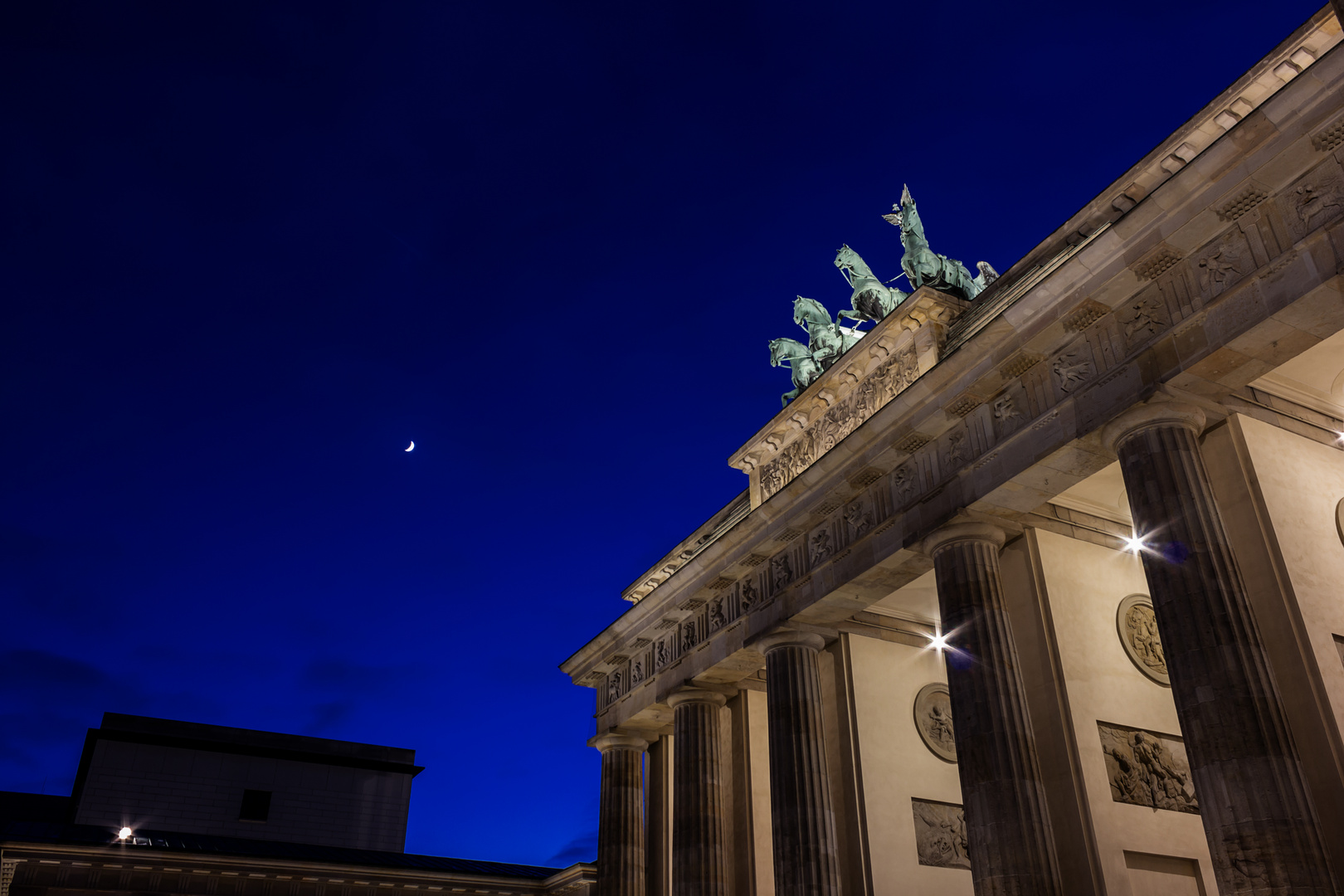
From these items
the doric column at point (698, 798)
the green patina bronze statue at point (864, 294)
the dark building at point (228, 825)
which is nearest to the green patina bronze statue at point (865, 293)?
the green patina bronze statue at point (864, 294)

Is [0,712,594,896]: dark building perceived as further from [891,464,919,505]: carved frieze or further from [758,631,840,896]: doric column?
[891,464,919,505]: carved frieze

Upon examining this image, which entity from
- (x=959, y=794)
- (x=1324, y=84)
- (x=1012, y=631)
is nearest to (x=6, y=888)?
(x=959, y=794)

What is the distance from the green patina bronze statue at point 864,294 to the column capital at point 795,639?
6.57 meters

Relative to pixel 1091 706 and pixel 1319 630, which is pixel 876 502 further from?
pixel 1319 630

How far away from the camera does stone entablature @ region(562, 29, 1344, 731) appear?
13.9 meters

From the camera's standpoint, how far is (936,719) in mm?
24250

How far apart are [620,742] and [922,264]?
53.1 feet

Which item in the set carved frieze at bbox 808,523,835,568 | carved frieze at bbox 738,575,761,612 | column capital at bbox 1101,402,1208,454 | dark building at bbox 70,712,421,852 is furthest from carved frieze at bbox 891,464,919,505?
dark building at bbox 70,712,421,852

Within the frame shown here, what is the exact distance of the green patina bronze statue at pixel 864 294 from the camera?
25.4 meters

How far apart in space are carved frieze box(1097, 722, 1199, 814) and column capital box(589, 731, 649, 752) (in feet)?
49.4

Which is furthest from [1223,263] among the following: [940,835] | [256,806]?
[256,806]

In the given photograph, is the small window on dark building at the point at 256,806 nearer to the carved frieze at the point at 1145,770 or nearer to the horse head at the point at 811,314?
the horse head at the point at 811,314

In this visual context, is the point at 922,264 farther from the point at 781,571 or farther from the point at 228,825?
the point at 228,825

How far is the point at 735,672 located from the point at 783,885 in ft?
19.6
